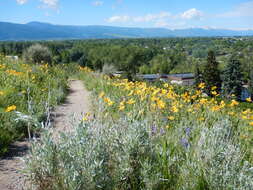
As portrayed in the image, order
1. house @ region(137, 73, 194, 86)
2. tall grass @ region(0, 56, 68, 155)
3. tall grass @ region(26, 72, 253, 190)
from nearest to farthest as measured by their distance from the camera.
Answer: tall grass @ region(26, 72, 253, 190) → tall grass @ region(0, 56, 68, 155) → house @ region(137, 73, 194, 86)

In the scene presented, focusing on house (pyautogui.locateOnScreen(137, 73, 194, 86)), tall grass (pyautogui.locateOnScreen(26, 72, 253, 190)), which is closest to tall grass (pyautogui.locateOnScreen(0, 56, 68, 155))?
tall grass (pyautogui.locateOnScreen(26, 72, 253, 190))

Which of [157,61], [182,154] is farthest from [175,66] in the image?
[182,154]

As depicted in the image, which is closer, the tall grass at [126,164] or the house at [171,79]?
the tall grass at [126,164]

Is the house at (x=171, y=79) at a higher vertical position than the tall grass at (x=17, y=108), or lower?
lower

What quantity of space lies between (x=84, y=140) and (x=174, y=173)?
841 millimetres

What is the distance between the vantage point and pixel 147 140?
2.08m

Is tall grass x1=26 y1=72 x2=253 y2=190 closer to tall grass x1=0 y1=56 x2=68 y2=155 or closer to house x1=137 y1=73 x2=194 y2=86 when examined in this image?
tall grass x1=0 y1=56 x2=68 y2=155

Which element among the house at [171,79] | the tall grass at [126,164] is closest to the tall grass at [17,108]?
the tall grass at [126,164]

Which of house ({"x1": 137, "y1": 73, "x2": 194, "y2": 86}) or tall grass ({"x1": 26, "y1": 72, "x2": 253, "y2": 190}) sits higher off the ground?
tall grass ({"x1": 26, "y1": 72, "x2": 253, "y2": 190})

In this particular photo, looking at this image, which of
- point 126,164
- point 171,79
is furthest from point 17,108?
point 171,79

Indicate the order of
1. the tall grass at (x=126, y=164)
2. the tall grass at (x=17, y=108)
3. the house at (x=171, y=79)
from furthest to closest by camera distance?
the house at (x=171, y=79), the tall grass at (x=17, y=108), the tall grass at (x=126, y=164)

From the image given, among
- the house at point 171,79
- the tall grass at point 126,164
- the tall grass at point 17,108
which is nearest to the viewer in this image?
the tall grass at point 126,164

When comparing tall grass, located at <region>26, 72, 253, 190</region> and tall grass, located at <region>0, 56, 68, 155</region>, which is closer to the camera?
tall grass, located at <region>26, 72, 253, 190</region>

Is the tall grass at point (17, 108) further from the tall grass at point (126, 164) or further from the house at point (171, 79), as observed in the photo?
the house at point (171, 79)
